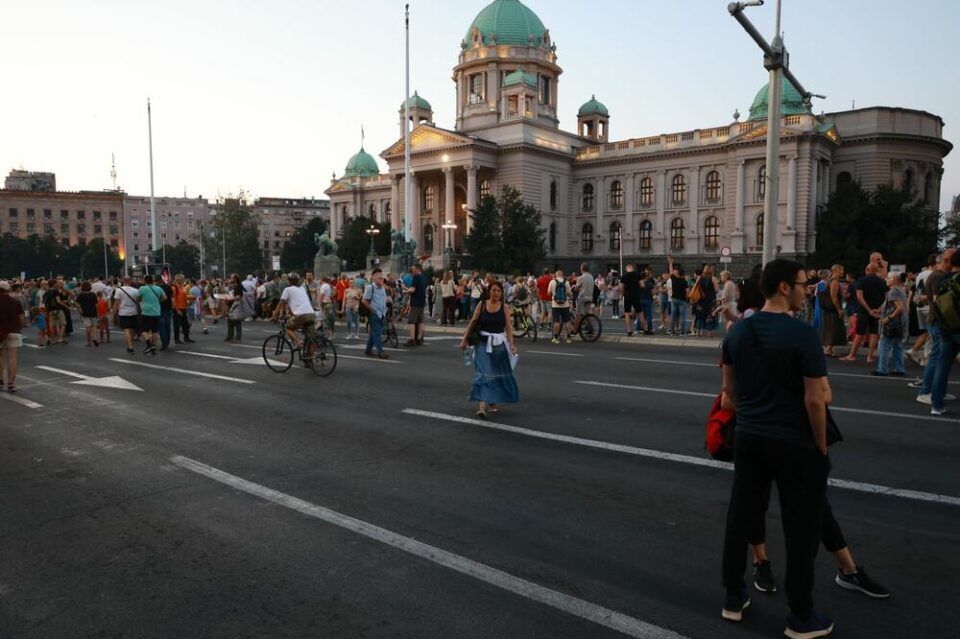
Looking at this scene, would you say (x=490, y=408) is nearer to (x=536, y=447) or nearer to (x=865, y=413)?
(x=536, y=447)

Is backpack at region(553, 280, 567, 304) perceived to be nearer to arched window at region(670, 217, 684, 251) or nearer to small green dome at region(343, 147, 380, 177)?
arched window at region(670, 217, 684, 251)

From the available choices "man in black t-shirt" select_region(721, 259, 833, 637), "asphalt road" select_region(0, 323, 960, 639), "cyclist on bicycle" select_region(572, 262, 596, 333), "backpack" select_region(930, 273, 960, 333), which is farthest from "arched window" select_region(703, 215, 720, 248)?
"man in black t-shirt" select_region(721, 259, 833, 637)

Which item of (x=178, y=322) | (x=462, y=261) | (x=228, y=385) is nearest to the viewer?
(x=228, y=385)

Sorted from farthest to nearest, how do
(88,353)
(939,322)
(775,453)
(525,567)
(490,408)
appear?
(88,353), (490,408), (939,322), (525,567), (775,453)

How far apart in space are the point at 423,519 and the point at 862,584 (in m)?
2.78

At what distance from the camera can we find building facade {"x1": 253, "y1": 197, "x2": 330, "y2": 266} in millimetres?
150375

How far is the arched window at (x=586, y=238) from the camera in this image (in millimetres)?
73188

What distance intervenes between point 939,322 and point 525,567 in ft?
21.5

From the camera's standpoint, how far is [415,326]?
17.5 meters

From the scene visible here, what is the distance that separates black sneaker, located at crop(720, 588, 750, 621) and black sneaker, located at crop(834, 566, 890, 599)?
70 centimetres

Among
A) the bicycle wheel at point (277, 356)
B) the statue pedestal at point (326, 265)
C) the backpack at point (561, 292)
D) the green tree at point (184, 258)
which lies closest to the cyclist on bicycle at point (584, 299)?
the backpack at point (561, 292)

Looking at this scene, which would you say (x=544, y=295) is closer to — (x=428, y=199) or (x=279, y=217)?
(x=428, y=199)

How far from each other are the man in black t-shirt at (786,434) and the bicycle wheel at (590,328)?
15.2 metres

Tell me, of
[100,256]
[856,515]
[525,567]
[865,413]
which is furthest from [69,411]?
[100,256]
